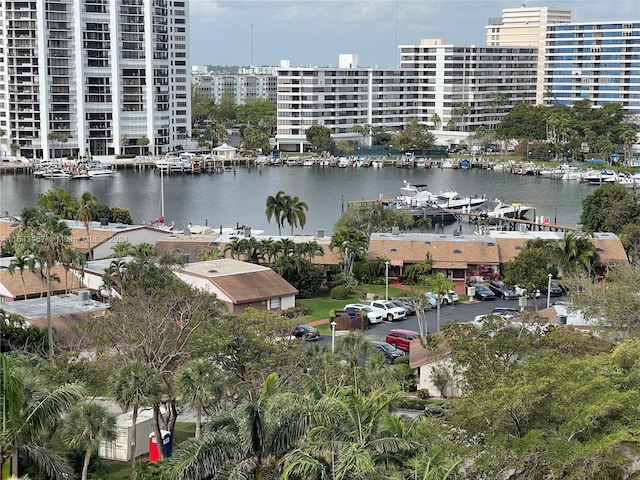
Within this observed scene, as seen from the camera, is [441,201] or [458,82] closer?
[441,201]

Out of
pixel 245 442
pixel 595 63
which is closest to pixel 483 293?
pixel 245 442

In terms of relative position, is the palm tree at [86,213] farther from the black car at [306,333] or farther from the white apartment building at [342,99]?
the white apartment building at [342,99]

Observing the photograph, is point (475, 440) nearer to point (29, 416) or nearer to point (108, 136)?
point (29, 416)

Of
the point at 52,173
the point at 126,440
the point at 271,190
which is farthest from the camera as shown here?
the point at 52,173

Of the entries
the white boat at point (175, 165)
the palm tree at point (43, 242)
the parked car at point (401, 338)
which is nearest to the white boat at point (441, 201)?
the white boat at point (175, 165)

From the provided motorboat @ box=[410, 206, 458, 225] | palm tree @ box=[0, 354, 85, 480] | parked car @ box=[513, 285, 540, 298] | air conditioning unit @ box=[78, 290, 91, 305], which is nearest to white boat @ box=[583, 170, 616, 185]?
motorboat @ box=[410, 206, 458, 225]

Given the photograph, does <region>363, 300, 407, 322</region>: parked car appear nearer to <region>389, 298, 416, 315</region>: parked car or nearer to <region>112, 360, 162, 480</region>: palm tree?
<region>389, 298, 416, 315</region>: parked car

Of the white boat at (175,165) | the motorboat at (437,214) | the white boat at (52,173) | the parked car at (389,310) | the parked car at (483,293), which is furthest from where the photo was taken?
the white boat at (175,165)

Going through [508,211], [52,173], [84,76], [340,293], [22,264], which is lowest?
[340,293]

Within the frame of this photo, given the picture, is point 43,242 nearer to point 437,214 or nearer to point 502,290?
point 502,290
